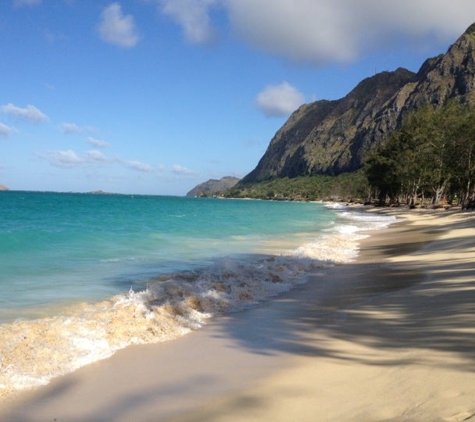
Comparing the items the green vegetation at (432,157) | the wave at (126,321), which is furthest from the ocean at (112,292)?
the green vegetation at (432,157)

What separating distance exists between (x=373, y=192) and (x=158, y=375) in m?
123

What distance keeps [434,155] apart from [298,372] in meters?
62.8

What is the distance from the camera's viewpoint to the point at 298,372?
4.87 metres

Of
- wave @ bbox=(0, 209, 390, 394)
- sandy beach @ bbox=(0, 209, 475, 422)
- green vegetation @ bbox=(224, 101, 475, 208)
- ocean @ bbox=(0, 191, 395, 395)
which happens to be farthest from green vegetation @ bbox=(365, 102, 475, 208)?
sandy beach @ bbox=(0, 209, 475, 422)

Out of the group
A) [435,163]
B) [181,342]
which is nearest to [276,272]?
[181,342]

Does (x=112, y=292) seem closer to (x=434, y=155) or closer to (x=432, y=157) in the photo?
(x=434, y=155)

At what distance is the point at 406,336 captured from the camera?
5676mm

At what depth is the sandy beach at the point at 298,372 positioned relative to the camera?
385 centimetres

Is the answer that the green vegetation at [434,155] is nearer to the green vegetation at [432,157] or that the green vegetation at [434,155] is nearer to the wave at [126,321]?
the green vegetation at [432,157]

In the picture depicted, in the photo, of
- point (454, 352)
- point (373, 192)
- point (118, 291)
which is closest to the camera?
point (454, 352)

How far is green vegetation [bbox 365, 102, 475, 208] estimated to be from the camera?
49.6 metres

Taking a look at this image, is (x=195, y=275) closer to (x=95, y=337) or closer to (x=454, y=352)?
(x=95, y=337)

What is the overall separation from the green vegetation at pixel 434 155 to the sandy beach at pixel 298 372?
46.9 metres

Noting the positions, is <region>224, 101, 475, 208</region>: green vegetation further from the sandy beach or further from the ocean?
the sandy beach
